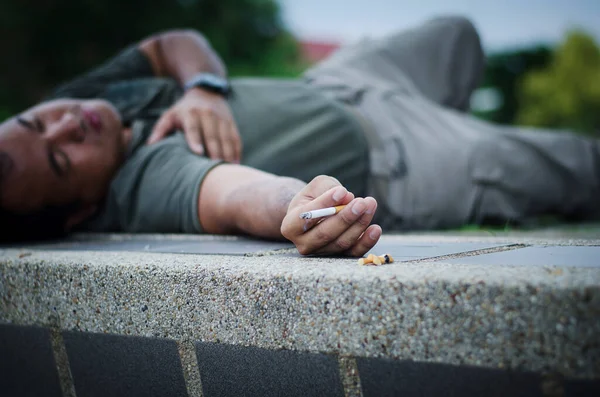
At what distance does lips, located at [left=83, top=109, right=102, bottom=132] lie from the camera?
2.58m

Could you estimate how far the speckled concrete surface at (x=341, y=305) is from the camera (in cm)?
83

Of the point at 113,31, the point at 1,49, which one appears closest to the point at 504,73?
the point at 113,31

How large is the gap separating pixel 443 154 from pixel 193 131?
1.44 metres

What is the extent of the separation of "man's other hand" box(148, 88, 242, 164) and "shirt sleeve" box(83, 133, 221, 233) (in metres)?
0.06

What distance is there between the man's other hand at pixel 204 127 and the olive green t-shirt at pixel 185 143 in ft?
0.21

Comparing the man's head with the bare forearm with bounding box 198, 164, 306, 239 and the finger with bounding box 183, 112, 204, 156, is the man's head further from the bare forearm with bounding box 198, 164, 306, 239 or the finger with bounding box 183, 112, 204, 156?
the bare forearm with bounding box 198, 164, 306, 239

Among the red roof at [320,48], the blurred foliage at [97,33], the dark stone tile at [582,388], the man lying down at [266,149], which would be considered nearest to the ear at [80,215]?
the man lying down at [266,149]

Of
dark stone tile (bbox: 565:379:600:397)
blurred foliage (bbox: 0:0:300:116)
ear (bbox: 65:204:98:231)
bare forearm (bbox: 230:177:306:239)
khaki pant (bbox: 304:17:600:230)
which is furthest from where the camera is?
blurred foliage (bbox: 0:0:300:116)

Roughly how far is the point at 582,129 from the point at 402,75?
24592mm

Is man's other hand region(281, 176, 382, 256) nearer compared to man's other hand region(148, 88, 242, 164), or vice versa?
man's other hand region(281, 176, 382, 256)

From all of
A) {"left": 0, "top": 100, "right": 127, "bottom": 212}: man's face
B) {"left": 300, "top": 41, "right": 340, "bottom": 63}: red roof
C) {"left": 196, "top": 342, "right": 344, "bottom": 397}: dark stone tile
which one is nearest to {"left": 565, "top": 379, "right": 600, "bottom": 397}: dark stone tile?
{"left": 196, "top": 342, "right": 344, "bottom": 397}: dark stone tile

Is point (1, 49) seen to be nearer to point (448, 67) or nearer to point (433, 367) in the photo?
point (448, 67)

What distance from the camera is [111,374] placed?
4.35 ft

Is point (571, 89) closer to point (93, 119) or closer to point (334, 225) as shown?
point (93, 119)
